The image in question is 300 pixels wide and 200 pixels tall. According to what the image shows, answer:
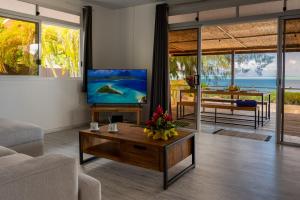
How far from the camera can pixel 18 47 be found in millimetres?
4324

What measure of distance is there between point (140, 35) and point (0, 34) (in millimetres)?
2711

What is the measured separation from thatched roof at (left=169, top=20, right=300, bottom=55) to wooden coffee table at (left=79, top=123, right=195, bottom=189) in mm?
2479

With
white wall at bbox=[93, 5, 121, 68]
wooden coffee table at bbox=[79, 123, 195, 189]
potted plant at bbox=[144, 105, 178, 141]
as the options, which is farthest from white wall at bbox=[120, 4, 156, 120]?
potted plant at bbox=[144, 105, 178, 141]

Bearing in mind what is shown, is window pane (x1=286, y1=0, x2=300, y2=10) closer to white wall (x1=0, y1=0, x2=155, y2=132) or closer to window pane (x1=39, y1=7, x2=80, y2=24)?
white wall (x1=0, y1=0, x2=155, y2=132)

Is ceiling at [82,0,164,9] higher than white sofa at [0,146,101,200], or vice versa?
ceiling at [82,0,164,9]

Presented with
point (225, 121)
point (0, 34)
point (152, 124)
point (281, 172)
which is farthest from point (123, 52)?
point (281, 172)

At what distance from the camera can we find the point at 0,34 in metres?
4.10

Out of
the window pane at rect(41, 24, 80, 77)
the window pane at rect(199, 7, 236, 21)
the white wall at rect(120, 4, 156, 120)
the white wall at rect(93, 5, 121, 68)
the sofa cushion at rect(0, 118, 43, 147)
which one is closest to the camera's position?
the sofa cushion at rect(0, 118, 43, 147)

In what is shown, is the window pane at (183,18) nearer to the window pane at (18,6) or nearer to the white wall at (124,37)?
the white wall at (124,37)

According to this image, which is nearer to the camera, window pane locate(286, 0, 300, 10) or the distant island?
window pane locate(286, 0, 300, 10)

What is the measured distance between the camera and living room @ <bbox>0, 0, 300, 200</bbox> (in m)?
2.40

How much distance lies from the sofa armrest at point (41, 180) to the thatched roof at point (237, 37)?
400 centimetres

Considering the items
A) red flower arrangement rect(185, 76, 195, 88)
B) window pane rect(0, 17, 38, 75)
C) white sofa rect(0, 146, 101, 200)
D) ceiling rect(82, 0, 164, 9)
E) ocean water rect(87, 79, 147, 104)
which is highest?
ceiling rect(82, 0, 164, 9)

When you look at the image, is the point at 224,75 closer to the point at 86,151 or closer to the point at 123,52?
the point at 123,52
